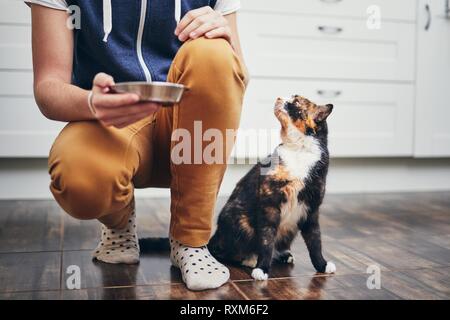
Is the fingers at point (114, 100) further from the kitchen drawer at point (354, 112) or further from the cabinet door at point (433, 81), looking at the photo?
the cabinet door at point (433, 81)

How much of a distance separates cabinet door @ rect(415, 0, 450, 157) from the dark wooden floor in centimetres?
53

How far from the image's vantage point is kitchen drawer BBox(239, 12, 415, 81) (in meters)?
2.18

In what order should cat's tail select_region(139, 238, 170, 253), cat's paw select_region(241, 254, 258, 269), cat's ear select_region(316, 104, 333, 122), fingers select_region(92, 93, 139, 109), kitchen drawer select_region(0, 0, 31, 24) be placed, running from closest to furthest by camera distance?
fingers select_region(92, 93, 139, 109)
cat's ear select_region(316, 104, 333, 122)
cat's paw select_region(241, 254, 258, 269)
cat's tail select_region(139, 238, 170, 253)
kitchen drawer select_region(0, 0, 31, 24)

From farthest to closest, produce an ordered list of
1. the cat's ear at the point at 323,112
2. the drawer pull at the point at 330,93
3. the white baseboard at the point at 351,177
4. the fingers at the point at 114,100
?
the drawer pull at the point at 330,93 → the white baseboard at the point at 351,177 → the cat's ear at the point at 323,112 → the fingers at the point at 114,100

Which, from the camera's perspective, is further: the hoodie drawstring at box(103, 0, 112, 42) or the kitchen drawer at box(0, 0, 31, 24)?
the kitchen drawer at box(0, 0, 31, 24)

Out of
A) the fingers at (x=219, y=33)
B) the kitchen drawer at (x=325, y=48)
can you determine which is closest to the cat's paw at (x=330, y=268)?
the fingers at (x=219, y=33)

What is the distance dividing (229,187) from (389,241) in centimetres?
86

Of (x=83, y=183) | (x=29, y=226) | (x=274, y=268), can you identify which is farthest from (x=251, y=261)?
(x=29, y=226)

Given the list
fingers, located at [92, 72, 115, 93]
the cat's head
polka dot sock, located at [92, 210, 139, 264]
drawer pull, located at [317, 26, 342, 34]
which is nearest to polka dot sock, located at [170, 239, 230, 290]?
polka dot sock, located at [92, 210, 139, 264]

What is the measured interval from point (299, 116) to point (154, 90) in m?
0.33

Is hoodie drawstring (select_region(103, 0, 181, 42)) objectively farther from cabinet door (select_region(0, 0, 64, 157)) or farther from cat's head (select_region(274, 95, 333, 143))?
cabinet door (select_region(0, 0, 64, 157))

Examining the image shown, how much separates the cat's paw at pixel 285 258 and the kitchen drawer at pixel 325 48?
109cm

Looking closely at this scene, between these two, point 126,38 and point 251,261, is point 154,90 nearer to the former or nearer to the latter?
point 126,38

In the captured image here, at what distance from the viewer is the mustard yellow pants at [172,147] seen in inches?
38.4
